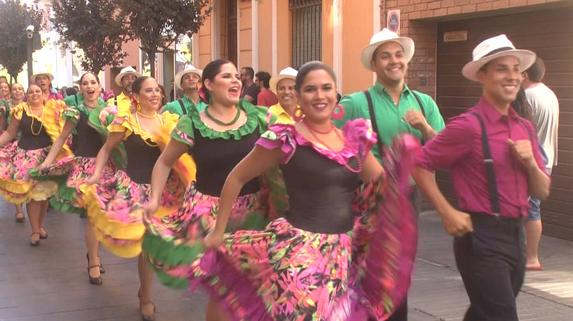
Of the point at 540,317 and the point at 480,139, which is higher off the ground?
the point at 480,139

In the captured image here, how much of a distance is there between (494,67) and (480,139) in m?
0.40

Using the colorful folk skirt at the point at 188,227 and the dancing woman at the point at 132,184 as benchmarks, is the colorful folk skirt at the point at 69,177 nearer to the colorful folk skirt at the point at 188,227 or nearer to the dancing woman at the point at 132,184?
the dancing woman at the point at 132,184

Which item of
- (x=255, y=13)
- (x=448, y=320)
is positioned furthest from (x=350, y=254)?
(x=255, y=13)

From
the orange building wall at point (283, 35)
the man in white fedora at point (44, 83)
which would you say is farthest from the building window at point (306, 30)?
the man in white fedora at point (44, 83)

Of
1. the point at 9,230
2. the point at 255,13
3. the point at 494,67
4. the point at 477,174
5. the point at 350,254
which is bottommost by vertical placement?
the point at 9,230

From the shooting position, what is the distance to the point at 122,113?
634cm

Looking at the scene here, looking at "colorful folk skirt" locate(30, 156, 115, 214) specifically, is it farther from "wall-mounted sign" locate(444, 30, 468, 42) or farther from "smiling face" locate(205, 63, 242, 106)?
"wall-mounted sign" locate(444, 30, 468, 42)

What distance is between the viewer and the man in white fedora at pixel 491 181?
3838 millimetres

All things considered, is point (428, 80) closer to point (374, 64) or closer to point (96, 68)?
point (374, 64)

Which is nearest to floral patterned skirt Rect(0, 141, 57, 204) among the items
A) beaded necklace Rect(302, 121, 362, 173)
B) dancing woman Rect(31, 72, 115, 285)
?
dancing woman Rect(31, 72, 115, 285)

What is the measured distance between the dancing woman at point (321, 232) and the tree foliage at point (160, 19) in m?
10.7

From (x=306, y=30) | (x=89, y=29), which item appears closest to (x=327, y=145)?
(x=306, y=30)

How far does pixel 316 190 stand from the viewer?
388 cm

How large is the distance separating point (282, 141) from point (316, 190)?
0.98ft
